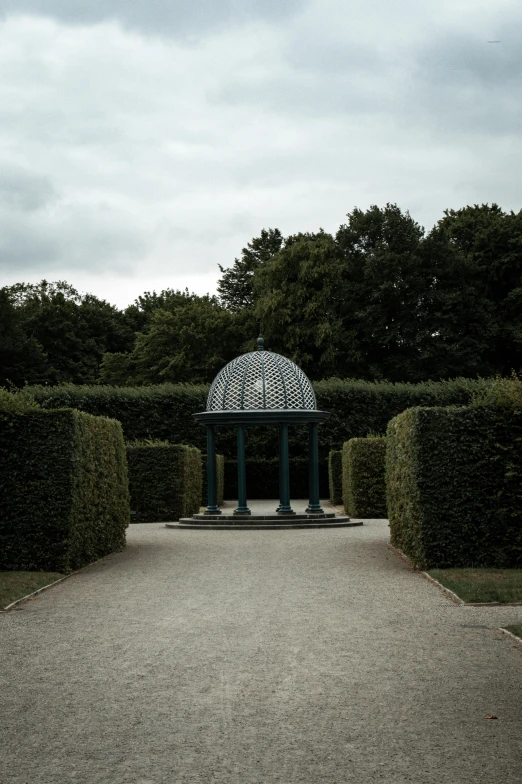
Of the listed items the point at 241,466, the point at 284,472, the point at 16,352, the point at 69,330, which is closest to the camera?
the point at 241,466

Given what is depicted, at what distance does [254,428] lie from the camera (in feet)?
131

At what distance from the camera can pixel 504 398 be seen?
13547mm

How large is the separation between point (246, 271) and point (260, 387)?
1560 inches

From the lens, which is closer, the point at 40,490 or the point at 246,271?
the point at 40,490

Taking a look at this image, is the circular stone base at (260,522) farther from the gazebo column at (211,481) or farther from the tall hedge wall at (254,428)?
the tall hedge wall at (254,428)

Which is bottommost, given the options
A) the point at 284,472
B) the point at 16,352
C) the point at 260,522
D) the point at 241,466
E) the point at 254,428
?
the point at 260,522

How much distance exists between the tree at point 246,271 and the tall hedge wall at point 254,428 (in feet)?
82.6

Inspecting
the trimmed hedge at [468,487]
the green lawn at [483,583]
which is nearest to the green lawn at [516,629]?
the green lawn at [483,583]

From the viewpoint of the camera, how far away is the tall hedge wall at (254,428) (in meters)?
37.2

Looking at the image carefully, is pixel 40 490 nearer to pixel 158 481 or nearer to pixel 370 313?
pixel 158 481

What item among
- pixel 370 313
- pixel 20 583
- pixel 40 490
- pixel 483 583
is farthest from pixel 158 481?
pixel 370 313

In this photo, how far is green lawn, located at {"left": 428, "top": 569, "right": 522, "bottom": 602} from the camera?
1069cm

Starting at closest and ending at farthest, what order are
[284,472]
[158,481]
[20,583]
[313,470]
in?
[20,583], [284,472], [313,470], [158,481]

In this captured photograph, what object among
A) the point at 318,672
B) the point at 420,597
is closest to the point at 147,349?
the point at 420,597
